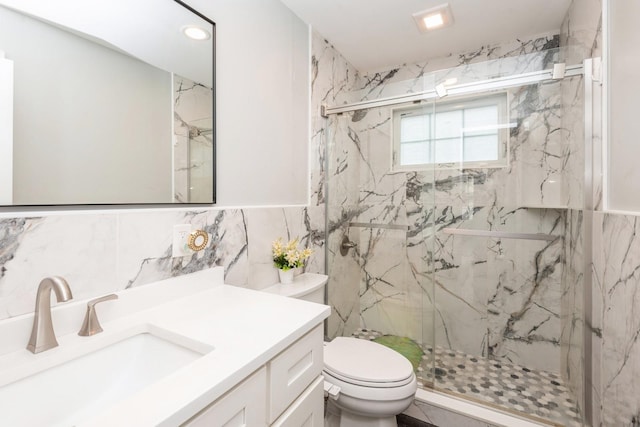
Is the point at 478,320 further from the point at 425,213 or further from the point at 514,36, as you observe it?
the point at 514,36

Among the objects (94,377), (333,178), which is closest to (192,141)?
(94,377)

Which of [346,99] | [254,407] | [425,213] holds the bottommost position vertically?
[254,407]

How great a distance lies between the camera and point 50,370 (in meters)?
0.65

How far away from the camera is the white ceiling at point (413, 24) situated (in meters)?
1.71

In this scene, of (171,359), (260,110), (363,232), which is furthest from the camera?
(363,232)

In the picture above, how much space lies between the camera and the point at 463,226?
1913 mm

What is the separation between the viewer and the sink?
0.60 metres

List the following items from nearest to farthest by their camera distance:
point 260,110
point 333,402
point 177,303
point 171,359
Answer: point 171,359 < point 177,303 < point 333,402 < point 260,110

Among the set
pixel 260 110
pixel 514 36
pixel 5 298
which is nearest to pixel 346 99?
pixel 260 110

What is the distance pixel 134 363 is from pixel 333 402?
920 millimetres

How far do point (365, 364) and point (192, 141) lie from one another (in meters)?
1.23

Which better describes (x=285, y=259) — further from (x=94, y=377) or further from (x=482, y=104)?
(x=482, y=104)

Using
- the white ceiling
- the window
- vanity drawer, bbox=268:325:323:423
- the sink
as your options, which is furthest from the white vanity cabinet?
the white ceiling

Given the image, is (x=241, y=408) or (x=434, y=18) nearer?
(x=241, y=408)
